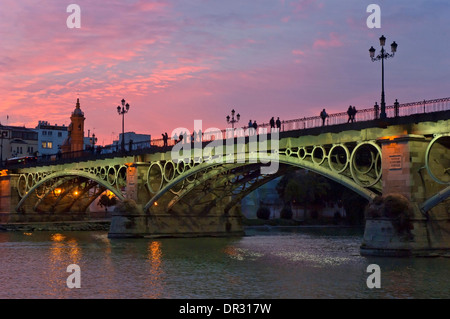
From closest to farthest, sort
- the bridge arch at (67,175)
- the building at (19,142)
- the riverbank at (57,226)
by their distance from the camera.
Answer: the bridge arch at (67,175) < the riverbank at (57,226) < the building at (19,142)

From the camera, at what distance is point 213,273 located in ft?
118

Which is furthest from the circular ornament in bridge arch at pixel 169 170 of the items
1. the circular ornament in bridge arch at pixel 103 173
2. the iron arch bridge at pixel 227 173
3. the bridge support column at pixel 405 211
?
the bridge support column at pixel 405 211

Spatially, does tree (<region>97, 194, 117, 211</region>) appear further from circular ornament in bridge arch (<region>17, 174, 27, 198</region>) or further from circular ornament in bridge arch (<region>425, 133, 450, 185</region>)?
circular ornament in bridge arch (<region>425, 133, 450, 185</region>)

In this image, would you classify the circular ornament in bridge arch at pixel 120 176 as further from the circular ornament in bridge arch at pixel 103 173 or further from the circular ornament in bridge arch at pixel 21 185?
the circular ornament in bridge arch at pixel 21 185

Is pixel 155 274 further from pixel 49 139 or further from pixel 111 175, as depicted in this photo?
pixel 49 139

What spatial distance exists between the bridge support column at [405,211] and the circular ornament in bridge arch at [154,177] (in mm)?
27979

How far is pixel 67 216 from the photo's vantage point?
97438 mm

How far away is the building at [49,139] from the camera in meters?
158

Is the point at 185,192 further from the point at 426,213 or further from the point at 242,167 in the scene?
the point at 426,213

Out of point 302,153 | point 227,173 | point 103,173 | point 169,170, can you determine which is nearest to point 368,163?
point 302,153

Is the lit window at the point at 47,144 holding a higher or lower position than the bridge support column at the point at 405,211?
higher
